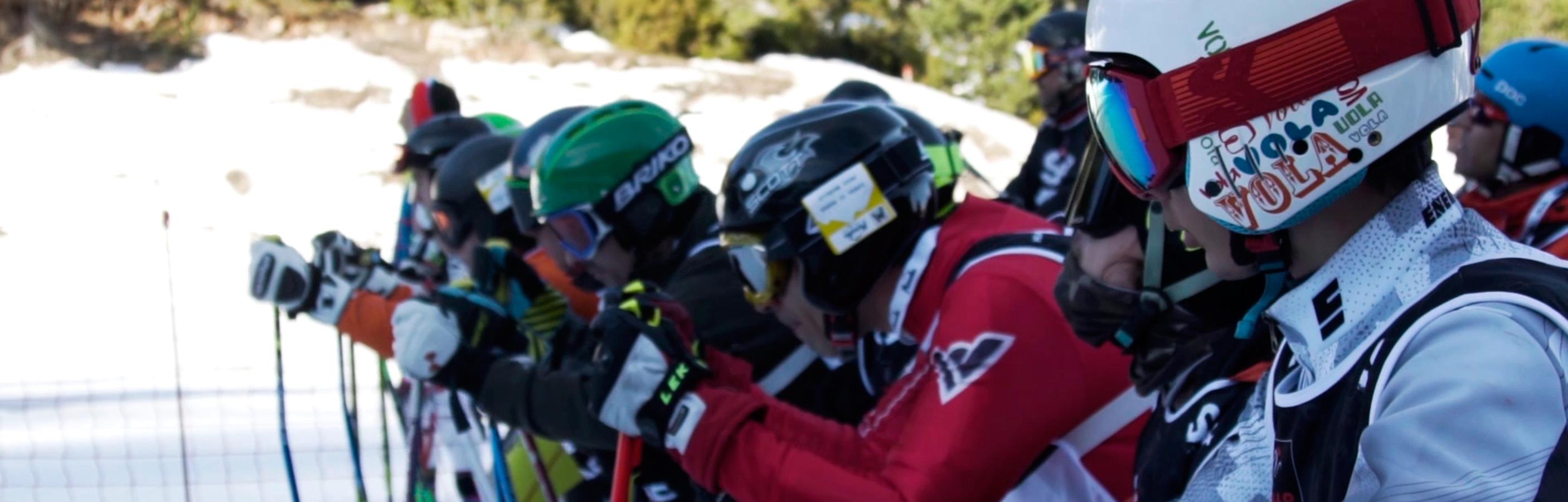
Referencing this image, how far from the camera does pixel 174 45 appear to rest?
18.6 meters

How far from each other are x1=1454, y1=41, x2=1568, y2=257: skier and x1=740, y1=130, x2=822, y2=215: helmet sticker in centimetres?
240

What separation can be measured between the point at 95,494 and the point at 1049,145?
447 centimetres

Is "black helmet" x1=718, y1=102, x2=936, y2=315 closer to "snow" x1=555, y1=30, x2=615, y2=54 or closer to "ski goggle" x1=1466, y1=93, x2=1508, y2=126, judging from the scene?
"ski goggle" x1=1466, y1=93, x2=1508, y2=126

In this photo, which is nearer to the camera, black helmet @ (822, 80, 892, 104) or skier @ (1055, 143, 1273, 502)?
skier @ (1055, 143, 1273, 502)

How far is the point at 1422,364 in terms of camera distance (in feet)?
4.37

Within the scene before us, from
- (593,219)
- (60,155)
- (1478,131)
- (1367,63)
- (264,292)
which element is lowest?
(60,155)

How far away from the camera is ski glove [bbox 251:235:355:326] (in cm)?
434

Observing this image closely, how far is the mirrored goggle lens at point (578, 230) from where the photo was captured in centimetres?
390

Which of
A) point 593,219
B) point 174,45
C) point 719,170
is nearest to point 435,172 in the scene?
point 593,219

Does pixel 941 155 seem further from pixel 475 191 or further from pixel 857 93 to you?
pixel 857 93

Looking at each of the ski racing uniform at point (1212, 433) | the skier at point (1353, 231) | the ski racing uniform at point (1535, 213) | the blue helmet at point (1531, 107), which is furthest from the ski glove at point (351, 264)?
the blue helmet at point (1531, 107)

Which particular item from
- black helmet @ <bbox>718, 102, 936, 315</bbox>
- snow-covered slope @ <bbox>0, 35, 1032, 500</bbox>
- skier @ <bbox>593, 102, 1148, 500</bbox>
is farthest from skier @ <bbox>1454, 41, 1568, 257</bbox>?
snow-covered slope @ <bbox>0, 35, 1032, 500</bbox>

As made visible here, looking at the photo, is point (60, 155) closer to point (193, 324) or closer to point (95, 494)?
point (193, 324)

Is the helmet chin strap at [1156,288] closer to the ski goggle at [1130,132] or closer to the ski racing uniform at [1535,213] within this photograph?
the ski goggle at [1130,132]
